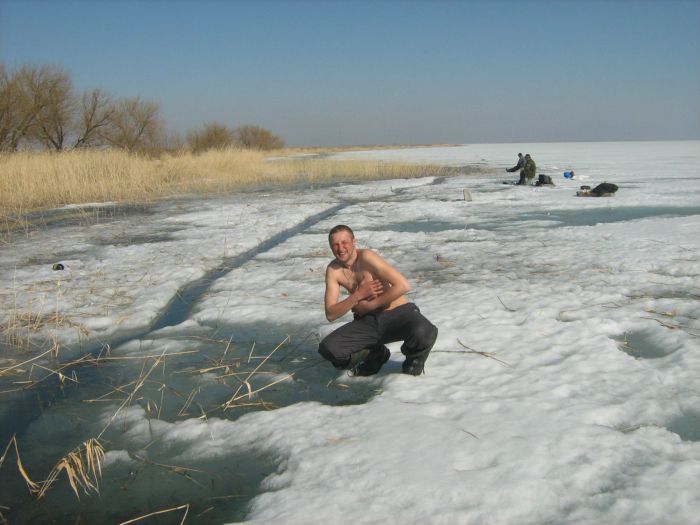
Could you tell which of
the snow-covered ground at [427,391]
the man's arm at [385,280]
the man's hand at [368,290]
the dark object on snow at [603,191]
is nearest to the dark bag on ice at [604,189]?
the dark object on snow at [603,191]

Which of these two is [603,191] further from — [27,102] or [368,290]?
[27,102]

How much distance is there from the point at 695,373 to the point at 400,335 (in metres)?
1.52

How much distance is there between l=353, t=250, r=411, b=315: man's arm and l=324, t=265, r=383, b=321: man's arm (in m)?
0.06

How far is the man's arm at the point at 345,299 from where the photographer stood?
3.06 m

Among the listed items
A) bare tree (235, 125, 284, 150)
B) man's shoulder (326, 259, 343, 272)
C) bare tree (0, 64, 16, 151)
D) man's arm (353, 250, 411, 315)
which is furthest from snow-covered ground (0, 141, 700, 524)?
bare tree (235, 125, 284, 150)

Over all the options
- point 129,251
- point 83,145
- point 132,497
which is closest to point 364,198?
point 129,251

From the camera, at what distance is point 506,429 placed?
2506 millimetres

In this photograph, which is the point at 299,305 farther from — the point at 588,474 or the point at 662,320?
the point at 588,474

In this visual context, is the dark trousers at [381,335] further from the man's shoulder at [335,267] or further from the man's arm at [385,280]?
the man's shoulder at [335,267]

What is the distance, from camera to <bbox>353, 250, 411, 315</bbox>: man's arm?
10.4 ft

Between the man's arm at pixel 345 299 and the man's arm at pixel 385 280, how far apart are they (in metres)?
0.06

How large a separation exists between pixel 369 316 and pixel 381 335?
4.9 inches

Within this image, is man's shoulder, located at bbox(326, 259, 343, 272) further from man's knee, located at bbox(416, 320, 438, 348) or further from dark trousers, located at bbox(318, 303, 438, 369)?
man's knee, located at bbox(416, 320, 438, 348)

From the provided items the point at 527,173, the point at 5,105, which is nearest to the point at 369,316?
the point at 527,173
